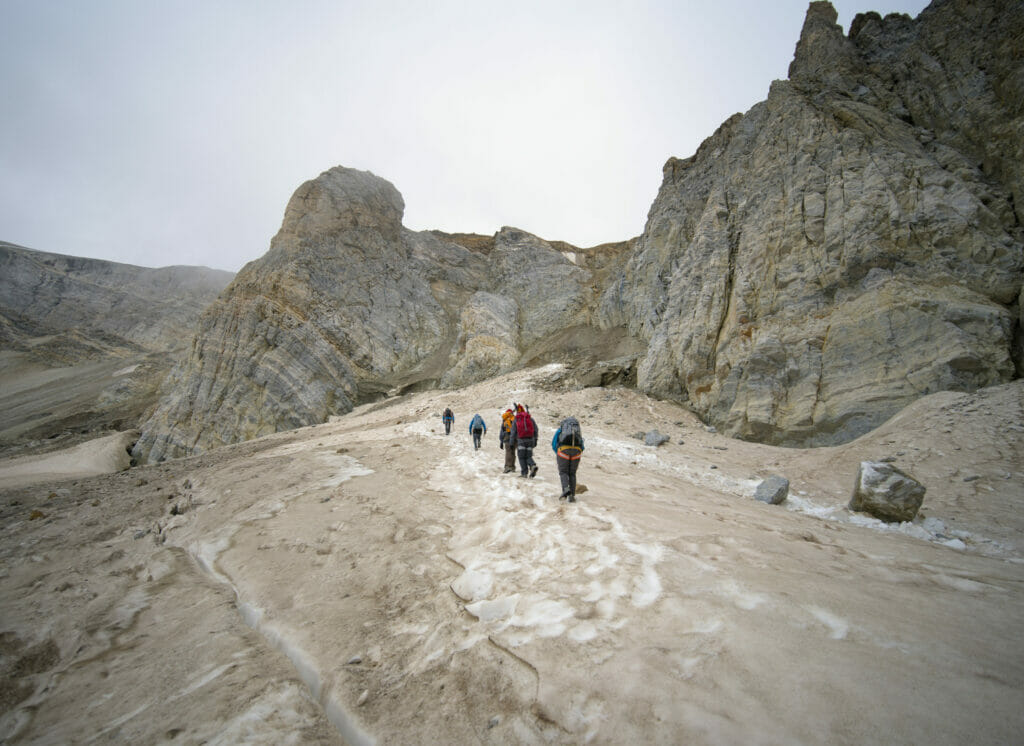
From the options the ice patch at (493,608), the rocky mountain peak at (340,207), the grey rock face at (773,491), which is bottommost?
the grey rock face at (773,491)

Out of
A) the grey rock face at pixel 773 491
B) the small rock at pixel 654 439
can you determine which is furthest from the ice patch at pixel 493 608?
the small rock at pixel 654 439

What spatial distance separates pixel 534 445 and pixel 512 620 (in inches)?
189

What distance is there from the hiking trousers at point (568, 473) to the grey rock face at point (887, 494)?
5.27 metres

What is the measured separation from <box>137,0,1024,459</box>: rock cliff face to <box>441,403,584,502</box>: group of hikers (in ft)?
36.7

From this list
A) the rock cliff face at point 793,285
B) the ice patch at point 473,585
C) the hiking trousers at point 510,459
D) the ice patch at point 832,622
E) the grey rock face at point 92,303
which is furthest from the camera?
the grey rock face at point 92,303

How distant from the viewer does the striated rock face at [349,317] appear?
3081 cm

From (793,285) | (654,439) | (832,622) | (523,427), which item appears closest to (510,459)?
(523,427)

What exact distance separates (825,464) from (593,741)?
35.2ft

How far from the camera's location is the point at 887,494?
6641 millimetres

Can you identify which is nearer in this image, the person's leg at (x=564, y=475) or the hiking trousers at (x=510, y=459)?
the person's leg at (x=564, y=475)

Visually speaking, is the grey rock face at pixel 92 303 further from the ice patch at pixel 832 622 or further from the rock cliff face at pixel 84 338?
the ice patch at pixel 832 622

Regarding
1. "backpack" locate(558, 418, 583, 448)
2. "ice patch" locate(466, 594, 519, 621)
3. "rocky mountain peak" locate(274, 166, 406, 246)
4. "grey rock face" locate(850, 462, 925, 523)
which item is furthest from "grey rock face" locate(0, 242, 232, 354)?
"grey rock face" locate(850, 462, 925, 523)

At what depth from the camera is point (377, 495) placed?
695cm

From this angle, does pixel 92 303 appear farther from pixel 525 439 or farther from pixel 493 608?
pixel 493 608
